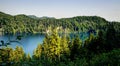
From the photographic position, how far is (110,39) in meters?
40.6

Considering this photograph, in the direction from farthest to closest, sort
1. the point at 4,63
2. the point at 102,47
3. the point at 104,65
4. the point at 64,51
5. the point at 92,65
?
the point at 64,51 → the point at 102,47 → the point at 92,65 → the point at 104,65 → the point at 4,63

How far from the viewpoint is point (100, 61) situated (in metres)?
7.22

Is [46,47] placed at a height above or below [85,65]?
below

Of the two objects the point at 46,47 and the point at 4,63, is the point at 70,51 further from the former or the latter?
the point at 4,63

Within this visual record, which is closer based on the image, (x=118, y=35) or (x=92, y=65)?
(x=92, y=65)

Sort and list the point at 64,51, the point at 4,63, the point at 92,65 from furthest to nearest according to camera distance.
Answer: the point at 64,51 → the point at 92,65 → the point at 4,63

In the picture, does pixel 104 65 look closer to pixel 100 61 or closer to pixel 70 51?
pixel 100 61

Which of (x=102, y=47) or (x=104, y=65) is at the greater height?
(x=104, y=65)

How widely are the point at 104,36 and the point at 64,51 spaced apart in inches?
303

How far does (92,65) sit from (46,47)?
34172mm

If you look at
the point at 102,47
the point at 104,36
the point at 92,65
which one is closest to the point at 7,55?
the point at 92,65

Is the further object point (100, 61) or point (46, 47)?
point (46, 47)

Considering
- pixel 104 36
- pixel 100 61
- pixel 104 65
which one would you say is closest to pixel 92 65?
pixel 100 61

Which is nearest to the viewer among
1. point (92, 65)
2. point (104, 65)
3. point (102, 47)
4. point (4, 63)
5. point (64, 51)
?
point (4, 63)
